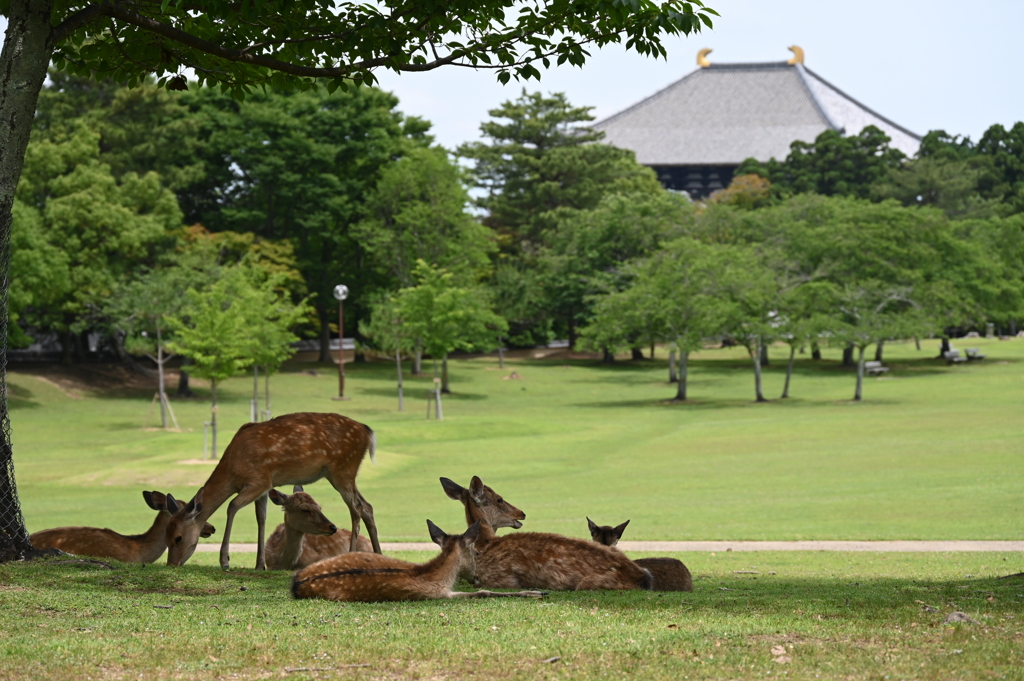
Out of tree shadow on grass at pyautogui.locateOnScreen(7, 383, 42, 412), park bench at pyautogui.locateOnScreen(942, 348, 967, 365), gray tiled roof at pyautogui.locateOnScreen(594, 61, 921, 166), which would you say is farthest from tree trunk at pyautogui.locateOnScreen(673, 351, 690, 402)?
gray tiled roof at pyautogui.locateOnScreen(594, 61, 921, 166)

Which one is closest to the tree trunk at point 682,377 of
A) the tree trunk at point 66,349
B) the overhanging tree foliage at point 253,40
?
the tree trunk at point 66,349

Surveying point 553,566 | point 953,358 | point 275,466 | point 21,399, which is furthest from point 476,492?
point 953,358

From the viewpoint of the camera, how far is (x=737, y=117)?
111312 mm

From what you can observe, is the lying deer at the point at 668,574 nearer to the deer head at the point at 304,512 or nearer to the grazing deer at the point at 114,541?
the deer head at the point at 304,512

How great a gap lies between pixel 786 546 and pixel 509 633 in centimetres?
872

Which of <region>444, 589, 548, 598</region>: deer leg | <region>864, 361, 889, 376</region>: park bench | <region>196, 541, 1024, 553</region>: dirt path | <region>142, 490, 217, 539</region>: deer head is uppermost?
<region>142, 490, 217, 539</region>: deer head

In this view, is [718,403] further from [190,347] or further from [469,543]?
[469,543]

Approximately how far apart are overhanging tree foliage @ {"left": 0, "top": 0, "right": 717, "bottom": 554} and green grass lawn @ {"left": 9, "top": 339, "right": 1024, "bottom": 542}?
6.88m

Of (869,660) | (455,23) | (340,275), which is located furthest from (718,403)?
(869,660)

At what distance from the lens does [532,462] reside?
87.6 ft

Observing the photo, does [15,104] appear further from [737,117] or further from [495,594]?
[737,117]

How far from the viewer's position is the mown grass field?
16.3ft

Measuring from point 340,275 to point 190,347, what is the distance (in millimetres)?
23895

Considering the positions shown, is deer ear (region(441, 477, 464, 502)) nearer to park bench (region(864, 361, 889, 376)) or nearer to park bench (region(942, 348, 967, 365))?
park bench (region(864, 361, 889, 376))
